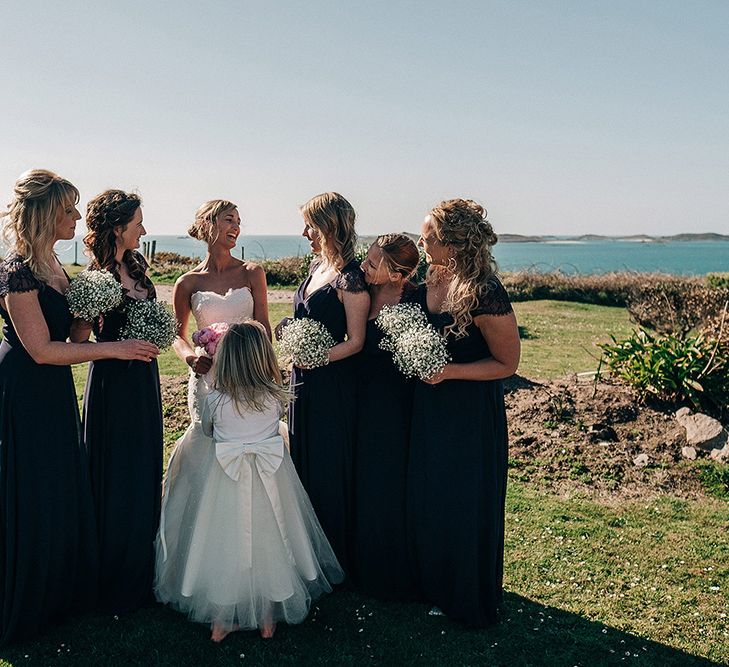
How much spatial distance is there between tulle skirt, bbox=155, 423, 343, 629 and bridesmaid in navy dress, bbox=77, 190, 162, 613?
23 centimetres

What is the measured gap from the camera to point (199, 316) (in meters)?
5.75

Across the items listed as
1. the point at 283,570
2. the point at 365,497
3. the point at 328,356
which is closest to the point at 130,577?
the point at 283,570

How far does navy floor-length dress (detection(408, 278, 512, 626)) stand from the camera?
16.4 feet

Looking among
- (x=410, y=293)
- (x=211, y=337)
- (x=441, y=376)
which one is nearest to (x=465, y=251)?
(x=410, y=293)

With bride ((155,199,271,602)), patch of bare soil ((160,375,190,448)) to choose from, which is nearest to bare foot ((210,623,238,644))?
bride ((155,199,271,602))

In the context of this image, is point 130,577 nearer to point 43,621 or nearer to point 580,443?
point 43,621

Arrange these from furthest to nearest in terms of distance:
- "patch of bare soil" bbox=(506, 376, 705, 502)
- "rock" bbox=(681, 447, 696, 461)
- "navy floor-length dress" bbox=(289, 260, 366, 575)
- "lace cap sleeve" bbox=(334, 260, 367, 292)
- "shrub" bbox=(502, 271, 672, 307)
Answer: "shrub" bbox=(502, 271, 672, 307)
"rock" bbox=(681, 447, 696, 461)
"patch of bare soil" bbox=(506, 376, 705, 502)
"navy floor-length dress" bbox=(289, 260, 366, 575)
"lace cap sleeve" bbox=(334, 260, 367, 292)

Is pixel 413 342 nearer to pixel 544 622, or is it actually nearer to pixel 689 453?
pixel 544 622

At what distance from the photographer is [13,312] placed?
4438mm

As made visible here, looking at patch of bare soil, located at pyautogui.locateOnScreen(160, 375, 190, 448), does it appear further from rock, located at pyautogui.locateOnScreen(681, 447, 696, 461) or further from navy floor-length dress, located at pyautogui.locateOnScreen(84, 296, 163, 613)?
rock, located at pyautogui.locateOnScreen(681, 447, 696, 461)

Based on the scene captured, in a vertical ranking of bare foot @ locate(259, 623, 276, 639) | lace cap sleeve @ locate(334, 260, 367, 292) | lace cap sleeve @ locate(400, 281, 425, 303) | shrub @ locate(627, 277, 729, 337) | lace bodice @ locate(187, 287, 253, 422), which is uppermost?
lace cap sleeve @ locate(334, 260, 367, 292)

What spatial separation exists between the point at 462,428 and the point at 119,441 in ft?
7.75

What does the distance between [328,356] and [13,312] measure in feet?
6.72

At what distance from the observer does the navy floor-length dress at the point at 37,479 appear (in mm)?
4578
